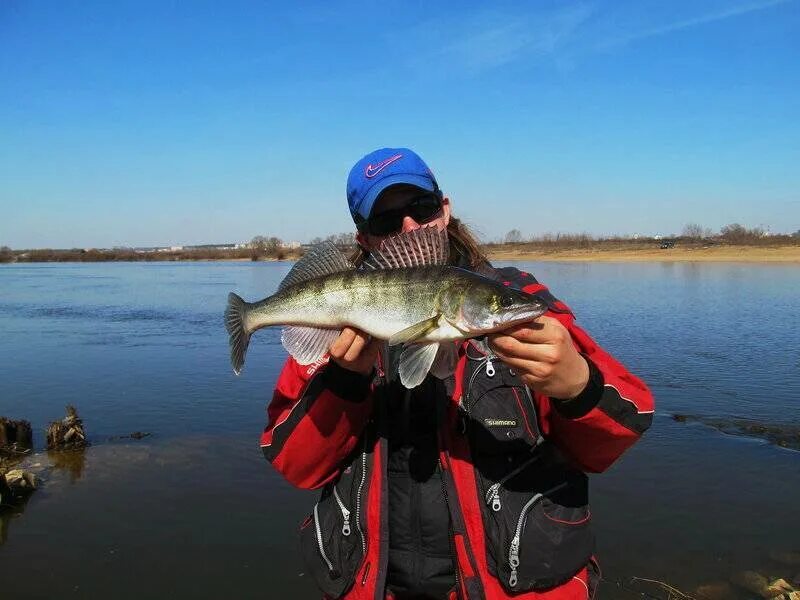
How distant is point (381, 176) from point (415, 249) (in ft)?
1.82

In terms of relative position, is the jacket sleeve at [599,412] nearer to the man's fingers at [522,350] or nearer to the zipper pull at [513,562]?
the man's fingers at [522,350]

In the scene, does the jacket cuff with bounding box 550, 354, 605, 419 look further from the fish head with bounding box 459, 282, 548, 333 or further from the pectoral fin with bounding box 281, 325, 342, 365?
the pectoral fin with bounding box 281, 325, 342, 365

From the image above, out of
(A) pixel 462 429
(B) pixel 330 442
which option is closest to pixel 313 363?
(B) pixel 330 442

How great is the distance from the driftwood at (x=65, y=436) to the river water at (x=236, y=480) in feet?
0.94

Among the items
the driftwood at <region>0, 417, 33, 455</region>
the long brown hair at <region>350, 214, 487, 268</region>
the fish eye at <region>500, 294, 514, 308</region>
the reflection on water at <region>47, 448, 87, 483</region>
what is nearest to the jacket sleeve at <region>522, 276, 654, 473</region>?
the fish eye at <region>500, 294, 514, 308</region>

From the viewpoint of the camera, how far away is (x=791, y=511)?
7.95 meters

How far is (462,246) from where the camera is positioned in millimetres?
3832

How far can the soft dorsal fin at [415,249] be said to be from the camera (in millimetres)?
3152

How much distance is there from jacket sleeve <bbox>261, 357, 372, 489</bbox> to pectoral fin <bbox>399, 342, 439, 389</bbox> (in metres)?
0.39

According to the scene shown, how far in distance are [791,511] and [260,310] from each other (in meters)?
7.94

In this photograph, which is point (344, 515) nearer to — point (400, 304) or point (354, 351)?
point (354, 351)

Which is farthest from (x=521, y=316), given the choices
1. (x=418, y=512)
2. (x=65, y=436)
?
(x=65, y=436)

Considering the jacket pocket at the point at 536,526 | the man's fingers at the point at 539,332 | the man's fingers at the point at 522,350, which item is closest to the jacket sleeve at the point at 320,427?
the jacket pocket at the point at 536,526

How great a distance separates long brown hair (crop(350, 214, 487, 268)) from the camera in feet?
12.2
